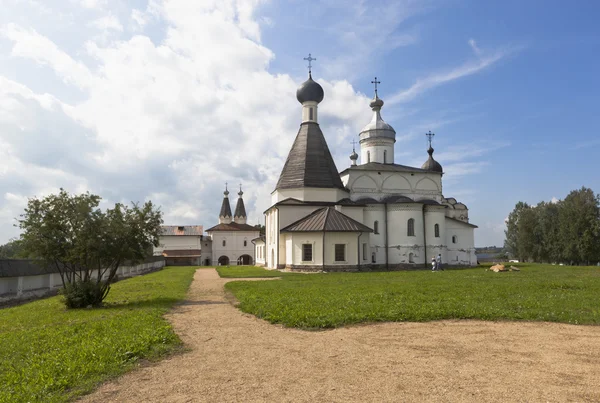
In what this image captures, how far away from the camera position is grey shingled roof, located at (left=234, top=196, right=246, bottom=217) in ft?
233

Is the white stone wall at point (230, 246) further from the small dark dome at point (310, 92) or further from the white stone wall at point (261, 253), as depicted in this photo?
Answer: the small dark dome at point (310, 92)

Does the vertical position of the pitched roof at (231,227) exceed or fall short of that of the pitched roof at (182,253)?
it exceeds it

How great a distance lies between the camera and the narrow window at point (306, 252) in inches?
1174

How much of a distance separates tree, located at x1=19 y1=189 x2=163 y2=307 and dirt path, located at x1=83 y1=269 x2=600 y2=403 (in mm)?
5912

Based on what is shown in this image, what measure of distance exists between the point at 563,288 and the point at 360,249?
643 inches

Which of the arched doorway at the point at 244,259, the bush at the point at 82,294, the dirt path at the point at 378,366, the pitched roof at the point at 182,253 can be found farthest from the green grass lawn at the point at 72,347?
the arched doorway at the point at 244,259

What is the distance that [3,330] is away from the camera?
10562mm

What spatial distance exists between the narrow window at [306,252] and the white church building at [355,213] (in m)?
0.07

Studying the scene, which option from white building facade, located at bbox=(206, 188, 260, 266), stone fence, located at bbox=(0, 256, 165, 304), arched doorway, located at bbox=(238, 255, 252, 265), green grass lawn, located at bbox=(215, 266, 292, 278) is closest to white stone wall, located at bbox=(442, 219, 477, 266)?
green grass lawn, located at bbox=(215, 266, 292, 278)

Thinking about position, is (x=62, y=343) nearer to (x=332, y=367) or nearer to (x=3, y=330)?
(x=3, y=330)

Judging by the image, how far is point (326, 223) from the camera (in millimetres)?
29656

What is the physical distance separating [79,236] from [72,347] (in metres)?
6.88

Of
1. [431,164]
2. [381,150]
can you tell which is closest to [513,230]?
[431,164]

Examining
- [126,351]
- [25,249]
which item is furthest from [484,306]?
[25,249]
